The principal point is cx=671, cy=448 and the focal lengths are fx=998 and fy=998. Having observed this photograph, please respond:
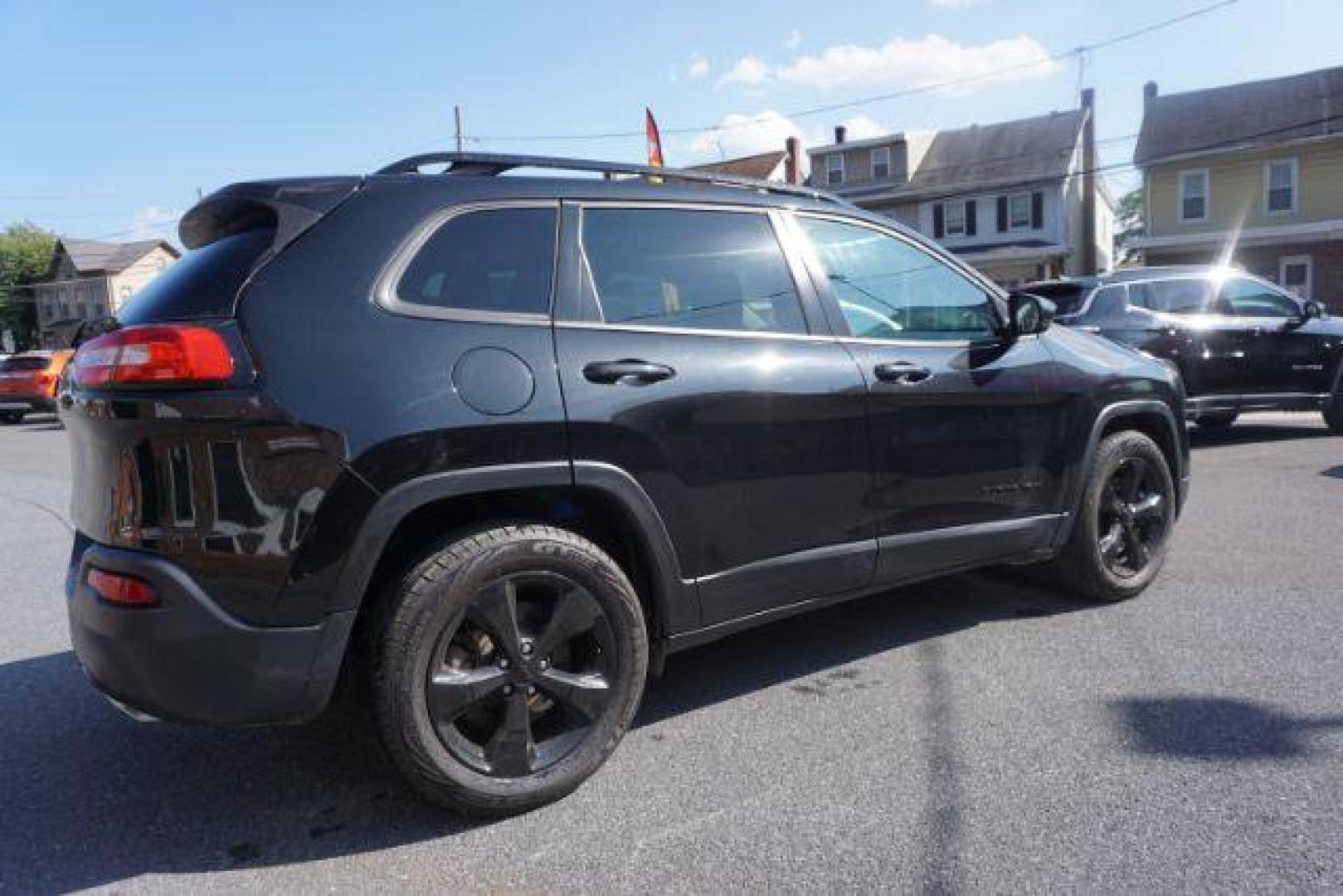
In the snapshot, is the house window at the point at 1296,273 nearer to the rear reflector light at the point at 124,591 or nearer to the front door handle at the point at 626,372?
the front door handle at the point at 626,372

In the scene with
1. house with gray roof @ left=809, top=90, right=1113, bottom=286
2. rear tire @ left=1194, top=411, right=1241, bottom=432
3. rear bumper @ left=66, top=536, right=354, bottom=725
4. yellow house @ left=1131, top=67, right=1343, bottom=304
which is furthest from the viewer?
house with gray roof @ left=809, top=90, right=1113, bottom=286

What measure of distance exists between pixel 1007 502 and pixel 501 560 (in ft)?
7.49

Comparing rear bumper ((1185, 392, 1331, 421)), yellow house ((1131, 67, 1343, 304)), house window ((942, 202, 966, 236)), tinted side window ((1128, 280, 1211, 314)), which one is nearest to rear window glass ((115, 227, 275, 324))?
tinted side window ((1128, 280, 1211, 314))

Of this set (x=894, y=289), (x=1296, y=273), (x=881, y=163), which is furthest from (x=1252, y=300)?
(x=881, y=163)

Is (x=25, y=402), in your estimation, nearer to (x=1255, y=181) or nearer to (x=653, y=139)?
(x=653, y=139)

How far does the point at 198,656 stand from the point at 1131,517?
4007mm

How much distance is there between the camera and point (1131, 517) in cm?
469

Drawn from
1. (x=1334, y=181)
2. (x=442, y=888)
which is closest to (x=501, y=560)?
(x=442, y=888)

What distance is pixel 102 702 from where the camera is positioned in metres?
3.85

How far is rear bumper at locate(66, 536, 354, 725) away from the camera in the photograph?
250cm

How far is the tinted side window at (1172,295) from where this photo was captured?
935 cm

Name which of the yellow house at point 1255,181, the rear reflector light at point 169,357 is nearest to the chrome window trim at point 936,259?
the rear reflector light at point 169,357

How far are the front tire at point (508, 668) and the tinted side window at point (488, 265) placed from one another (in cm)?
68

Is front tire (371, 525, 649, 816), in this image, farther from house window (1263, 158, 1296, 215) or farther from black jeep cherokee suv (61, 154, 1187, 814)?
house window (1263, 158, 1296, 215)
